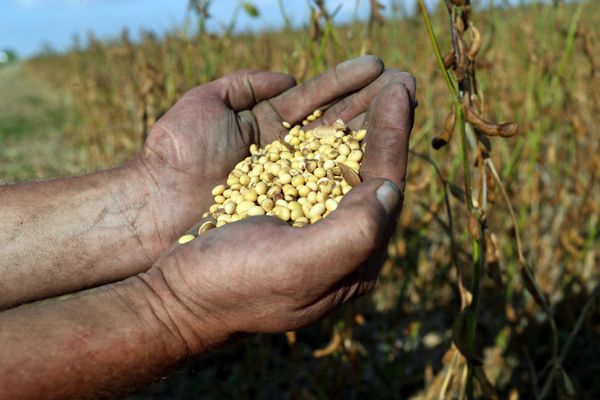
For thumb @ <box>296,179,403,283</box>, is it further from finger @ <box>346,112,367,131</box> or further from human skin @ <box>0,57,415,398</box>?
finger @ <box>346,112,367,131</box>

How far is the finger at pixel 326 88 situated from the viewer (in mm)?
1382

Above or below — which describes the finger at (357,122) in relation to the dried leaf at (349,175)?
above

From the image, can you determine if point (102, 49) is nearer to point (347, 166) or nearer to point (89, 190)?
point (89, 190)

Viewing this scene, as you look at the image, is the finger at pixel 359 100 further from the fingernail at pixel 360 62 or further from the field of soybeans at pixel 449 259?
the field of soybeans at pixel 449 259

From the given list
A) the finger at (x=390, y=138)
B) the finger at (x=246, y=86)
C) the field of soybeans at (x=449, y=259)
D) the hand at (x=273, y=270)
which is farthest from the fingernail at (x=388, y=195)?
the finger at (x=246, y=86)

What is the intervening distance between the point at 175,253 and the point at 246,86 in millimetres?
672

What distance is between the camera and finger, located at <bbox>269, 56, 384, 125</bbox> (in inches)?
54.4

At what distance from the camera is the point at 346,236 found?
0.88 meters

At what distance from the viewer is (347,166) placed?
122 cm

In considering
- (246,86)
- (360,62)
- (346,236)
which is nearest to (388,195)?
(346,236)

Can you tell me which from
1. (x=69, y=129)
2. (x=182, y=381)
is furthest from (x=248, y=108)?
(x=69, y=129)

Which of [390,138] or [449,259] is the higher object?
[390,138]

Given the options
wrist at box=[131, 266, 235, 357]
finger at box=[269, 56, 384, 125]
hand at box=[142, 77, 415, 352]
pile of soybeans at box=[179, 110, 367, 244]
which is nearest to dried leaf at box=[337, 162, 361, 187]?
pile of soybeans at box=[179, 110, 367, 244]

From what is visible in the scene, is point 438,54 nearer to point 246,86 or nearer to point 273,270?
point 273,270
